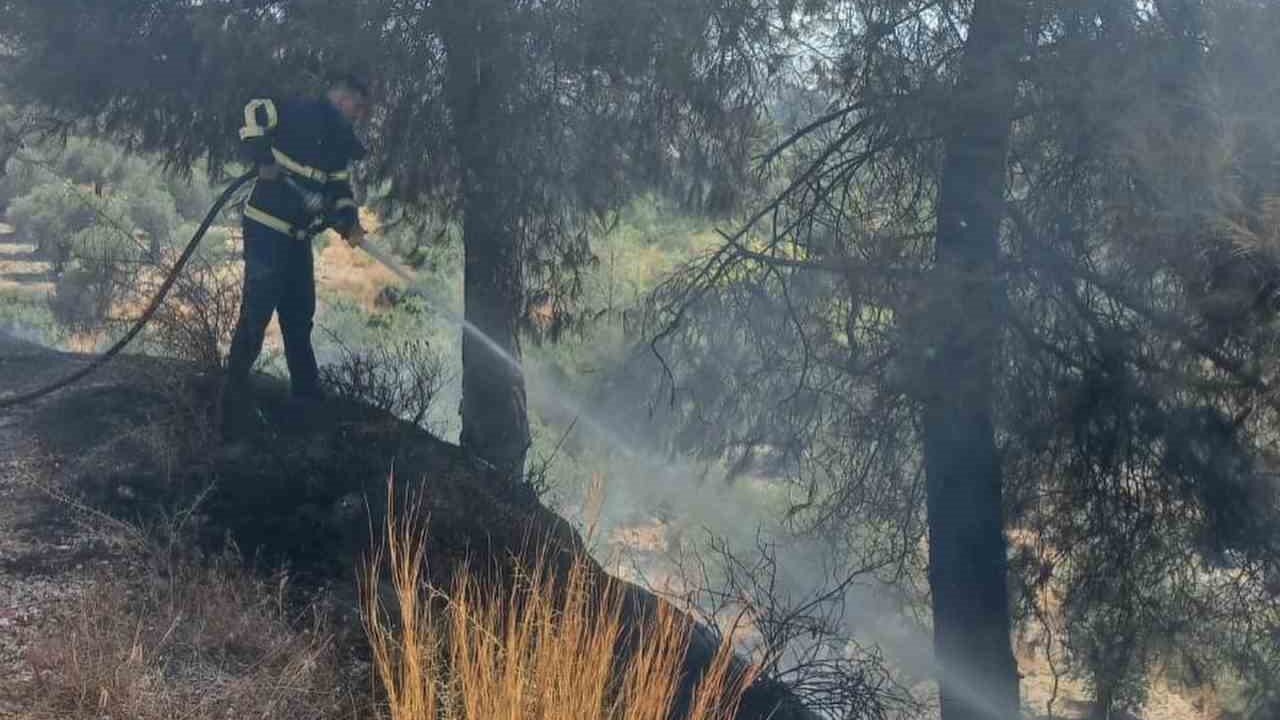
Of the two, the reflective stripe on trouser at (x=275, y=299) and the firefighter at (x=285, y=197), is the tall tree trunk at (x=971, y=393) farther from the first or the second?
the reflective stripe on trouser at (x=275, y=299)

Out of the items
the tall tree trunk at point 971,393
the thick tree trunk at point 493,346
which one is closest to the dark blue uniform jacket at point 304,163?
the thick tree trunk at point 493,346

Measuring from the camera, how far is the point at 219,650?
533 centimetres

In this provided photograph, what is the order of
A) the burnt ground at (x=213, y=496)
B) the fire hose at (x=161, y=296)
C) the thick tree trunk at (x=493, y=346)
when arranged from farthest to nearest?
the thick tree trunk at (x=493, y=346) < the fire hose at (x=161, y=296) < the burnt ground at (x=213, y=496)

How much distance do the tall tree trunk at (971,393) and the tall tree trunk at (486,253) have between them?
272 centimetres

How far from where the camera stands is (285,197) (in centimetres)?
807

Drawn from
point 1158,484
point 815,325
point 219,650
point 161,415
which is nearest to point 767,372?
point 815,325

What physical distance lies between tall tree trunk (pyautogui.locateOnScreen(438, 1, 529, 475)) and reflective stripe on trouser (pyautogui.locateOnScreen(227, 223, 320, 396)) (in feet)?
4.36

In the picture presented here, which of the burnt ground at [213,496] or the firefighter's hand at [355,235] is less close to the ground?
the firefighter's hand at [355,235]

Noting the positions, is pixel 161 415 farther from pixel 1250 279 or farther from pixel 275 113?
pixel 1250 279

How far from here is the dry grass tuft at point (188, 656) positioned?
4684 millimetres

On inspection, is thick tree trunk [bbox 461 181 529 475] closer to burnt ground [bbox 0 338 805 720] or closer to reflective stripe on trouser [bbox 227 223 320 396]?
reflective stripe on trouser [bbox 227 223 320 396]

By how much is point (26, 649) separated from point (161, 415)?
2.93 m

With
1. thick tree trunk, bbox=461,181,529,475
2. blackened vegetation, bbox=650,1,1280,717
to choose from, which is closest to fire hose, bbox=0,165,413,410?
thick tree trunk, bbox=461,181,529,475

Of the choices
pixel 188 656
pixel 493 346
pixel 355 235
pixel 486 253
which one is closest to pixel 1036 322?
pixel 486 253
